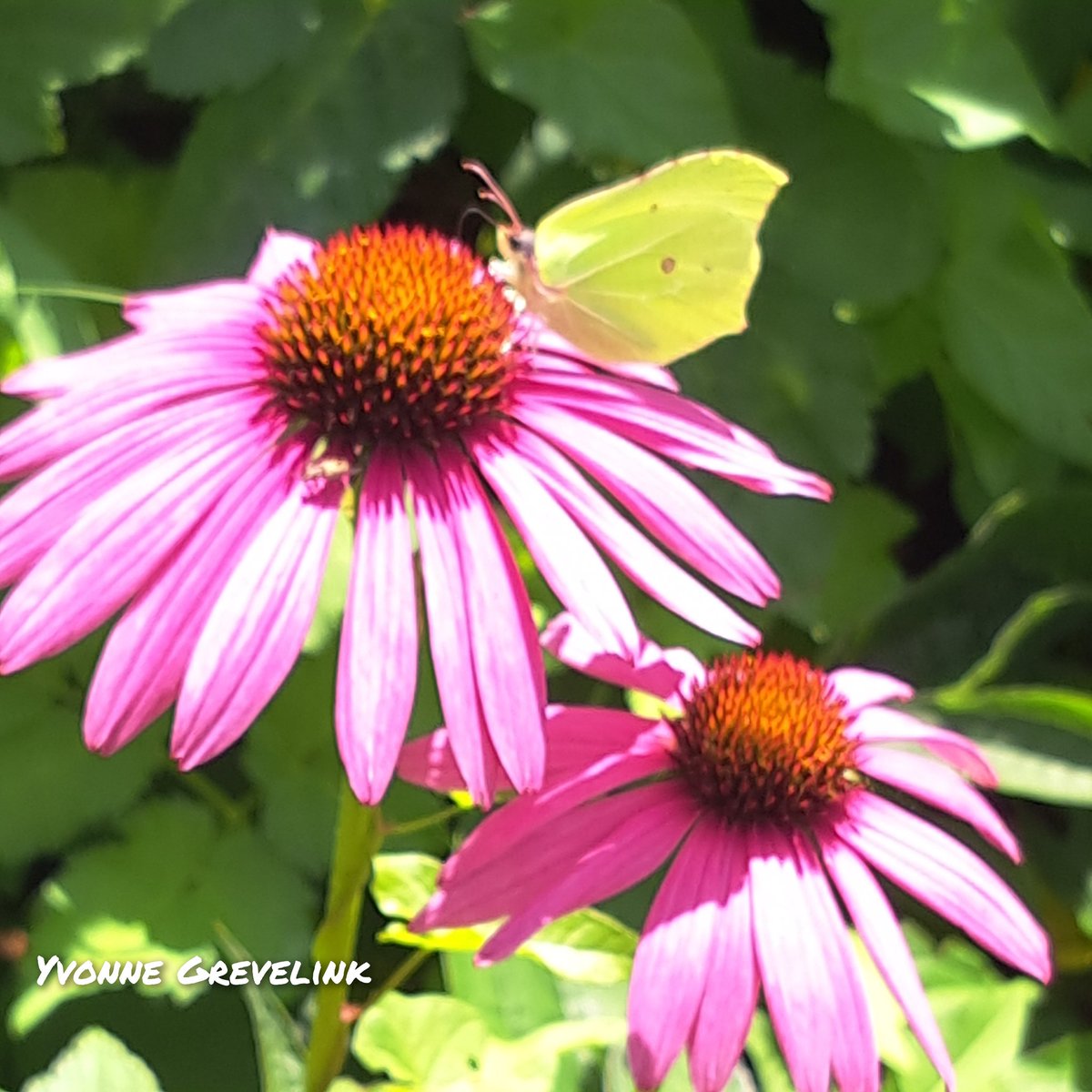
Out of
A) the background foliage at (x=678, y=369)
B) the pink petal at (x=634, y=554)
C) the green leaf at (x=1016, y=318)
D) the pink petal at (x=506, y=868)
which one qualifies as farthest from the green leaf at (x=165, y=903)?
the green leaf at (x=1016, y=318)

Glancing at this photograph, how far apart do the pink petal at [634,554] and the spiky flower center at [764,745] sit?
3.9 inches

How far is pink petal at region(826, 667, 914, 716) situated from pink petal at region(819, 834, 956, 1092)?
11cm

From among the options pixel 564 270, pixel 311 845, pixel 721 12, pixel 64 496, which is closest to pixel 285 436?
pixel 64 496

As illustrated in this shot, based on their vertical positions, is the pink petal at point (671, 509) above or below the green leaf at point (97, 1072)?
above

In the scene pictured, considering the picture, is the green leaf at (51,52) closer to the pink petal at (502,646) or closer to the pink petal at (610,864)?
the pink petal at (502,646)

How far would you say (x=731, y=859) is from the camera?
1.79ft

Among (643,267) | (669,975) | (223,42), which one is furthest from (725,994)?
(223,42)

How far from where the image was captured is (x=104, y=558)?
0.45m

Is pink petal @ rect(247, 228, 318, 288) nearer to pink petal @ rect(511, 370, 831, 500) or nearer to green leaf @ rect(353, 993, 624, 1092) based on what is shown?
pink petal @ rect(511, 370, 831, 500)

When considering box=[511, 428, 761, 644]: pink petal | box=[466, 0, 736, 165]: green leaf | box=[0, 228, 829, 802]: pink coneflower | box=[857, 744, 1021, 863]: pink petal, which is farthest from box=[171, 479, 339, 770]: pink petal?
box=[466, 0, 736, 165]: green leaf

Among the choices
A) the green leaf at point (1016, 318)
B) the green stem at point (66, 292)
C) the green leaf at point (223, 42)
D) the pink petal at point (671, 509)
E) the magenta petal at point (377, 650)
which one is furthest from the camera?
the green leaf at point (1016, 318)

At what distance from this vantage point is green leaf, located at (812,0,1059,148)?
2.78 ft

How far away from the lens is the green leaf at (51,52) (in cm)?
79

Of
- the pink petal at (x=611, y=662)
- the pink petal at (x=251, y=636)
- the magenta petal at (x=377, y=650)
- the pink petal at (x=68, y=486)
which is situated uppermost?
the pink petal at (x=68, y=486)
